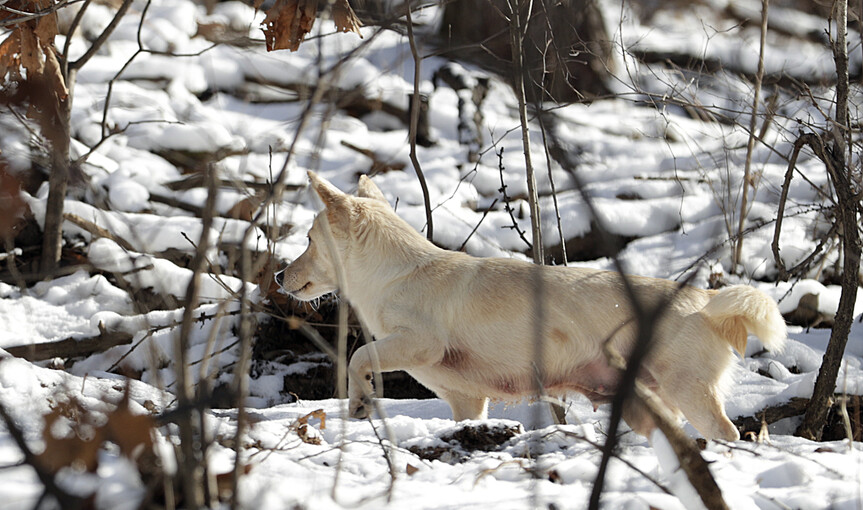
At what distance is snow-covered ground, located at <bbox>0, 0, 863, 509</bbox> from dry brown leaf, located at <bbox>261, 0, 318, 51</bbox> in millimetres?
186

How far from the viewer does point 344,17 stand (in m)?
3.60

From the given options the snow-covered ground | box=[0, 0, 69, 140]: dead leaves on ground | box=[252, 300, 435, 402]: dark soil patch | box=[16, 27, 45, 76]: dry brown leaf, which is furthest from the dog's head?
box=[16, 27, 45, 76]: dry brown leaf

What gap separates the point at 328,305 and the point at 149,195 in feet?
8.22

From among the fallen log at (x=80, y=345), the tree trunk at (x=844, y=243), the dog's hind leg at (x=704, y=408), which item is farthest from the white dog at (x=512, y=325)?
the fallen log at (x=80, y=345)

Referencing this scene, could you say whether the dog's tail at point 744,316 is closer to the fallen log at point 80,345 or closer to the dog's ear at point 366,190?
the dog's ear at point 366,190

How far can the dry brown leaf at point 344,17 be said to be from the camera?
11.5ft

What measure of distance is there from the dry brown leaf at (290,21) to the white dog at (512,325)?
92 centimetres

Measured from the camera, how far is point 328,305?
20.1ft

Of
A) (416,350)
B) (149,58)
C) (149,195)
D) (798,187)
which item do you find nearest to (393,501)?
(416,350)

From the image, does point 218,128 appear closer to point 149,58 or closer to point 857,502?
point 149,58

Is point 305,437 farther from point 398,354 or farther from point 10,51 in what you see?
point 10,51

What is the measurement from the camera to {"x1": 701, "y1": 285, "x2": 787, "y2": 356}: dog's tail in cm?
384

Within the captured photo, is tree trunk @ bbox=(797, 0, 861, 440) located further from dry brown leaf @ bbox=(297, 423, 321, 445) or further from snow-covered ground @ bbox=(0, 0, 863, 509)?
dry brown leaf @ bbox=(297, 423, 321, 445)

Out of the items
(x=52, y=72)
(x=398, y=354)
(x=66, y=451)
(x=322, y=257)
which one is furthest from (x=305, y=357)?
(x=66, y=451)
